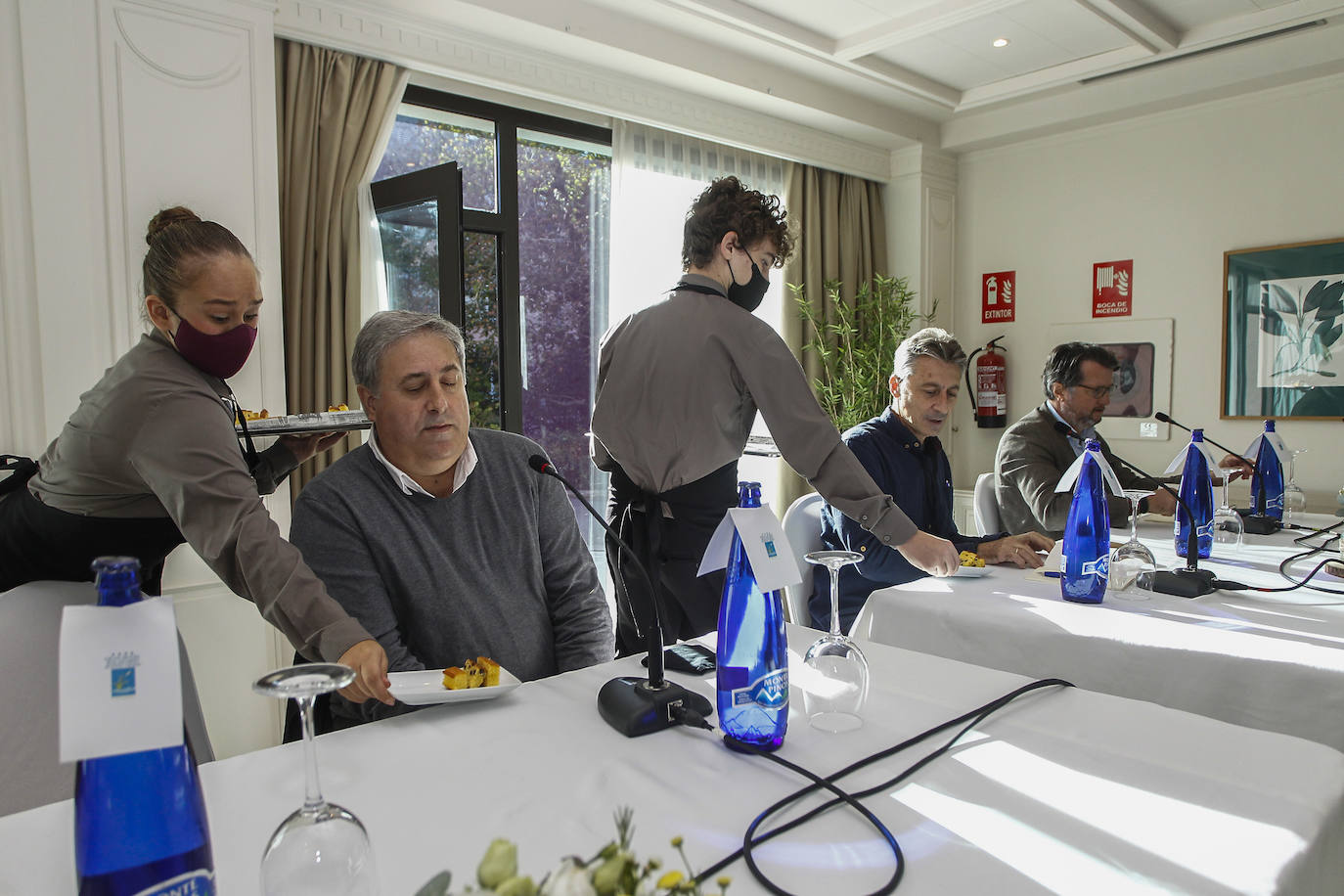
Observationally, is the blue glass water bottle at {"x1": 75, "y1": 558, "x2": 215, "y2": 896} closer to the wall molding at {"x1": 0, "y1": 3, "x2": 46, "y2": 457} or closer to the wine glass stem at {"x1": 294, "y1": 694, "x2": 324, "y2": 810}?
the wine glass stem at {"x1": 294, "y1": 694, "x2": 324, "y2": 810}

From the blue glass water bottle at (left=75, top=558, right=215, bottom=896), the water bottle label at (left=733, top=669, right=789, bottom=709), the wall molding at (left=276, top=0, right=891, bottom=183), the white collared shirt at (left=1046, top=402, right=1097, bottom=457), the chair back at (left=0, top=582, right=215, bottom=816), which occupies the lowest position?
the chair back at (left=0, top=582, right=215, bottom=816)

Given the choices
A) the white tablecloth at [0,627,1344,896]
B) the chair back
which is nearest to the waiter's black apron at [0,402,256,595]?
the chair back

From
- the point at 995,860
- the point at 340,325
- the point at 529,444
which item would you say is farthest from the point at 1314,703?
the point at 340,325

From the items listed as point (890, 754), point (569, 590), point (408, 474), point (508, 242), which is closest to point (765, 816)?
point (890, 754)

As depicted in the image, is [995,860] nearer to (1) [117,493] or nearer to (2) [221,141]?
(1) [117,493]

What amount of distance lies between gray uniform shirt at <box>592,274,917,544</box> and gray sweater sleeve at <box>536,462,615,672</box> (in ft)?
1.52

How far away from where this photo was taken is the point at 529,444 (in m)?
1.66

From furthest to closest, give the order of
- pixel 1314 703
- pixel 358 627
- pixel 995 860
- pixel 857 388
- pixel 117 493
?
pixel 857 388 < pixel 117 493 < pixel 1314 703 < pixel 358 627 < pixel 995 860

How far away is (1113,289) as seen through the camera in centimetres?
457

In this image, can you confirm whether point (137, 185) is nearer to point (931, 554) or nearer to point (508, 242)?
point (508, 242)

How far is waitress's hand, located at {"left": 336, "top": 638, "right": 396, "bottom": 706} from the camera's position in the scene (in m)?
1.07

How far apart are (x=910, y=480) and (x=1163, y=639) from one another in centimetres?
86

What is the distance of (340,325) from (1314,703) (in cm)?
288

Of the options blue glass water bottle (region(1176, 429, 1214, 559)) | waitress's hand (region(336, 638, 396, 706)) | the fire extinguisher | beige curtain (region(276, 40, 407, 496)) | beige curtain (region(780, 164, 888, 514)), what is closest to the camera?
waitress's hand (region(336, 638, 396, 706))
